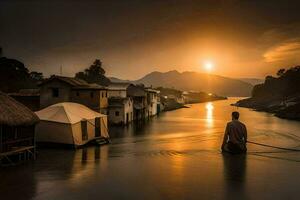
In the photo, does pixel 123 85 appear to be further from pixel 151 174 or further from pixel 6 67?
pixel 151 174

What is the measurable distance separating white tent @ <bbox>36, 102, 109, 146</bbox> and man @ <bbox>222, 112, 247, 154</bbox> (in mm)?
12419

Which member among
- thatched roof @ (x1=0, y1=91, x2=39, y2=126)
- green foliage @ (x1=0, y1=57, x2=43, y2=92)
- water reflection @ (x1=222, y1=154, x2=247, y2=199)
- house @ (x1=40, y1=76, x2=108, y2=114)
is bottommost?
water reflection @ (x1=222, y1=154, x2=247, y2=199)

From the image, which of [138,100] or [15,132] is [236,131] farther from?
[138,100]

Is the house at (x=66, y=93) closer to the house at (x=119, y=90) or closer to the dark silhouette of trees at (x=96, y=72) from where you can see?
A: the house at (x=119, y=90)

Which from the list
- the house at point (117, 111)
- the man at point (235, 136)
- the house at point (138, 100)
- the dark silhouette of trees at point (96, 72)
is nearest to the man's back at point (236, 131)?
the man at point (235, 136)

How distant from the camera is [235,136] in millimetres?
24328

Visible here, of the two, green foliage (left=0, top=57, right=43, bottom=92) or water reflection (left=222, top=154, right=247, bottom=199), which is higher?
green foliage (left=0, top=57, right=43, bottom=92)

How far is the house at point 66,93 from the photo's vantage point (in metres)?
49.4

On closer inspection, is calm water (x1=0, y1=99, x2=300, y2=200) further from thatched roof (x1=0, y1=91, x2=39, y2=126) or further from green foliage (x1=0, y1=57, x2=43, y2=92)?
green foliage (x1=0, y1=57, x2=43, y2=92)

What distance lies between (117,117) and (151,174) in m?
36.3

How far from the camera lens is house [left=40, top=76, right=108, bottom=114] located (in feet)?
162

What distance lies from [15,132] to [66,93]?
87.3 ft

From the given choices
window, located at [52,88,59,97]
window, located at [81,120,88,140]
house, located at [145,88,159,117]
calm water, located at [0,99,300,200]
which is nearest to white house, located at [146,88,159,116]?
house, located at [145,88,159,117]

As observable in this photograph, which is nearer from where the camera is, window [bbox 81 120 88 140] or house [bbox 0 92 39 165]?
house [bbox 0 92 39 165]
